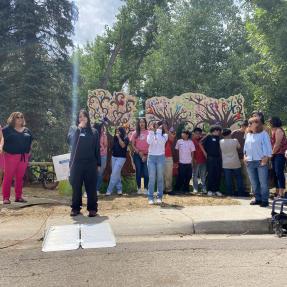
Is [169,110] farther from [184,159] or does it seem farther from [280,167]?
[280,167]

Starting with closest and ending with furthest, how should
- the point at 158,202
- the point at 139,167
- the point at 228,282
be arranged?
1. the point at 228,282
2. the point at 158,202
3. the point at 139,167

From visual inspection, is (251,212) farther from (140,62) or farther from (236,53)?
(140,62)

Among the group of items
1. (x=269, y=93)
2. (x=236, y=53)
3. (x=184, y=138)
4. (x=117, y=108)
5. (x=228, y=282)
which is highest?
(x=236, y=53)

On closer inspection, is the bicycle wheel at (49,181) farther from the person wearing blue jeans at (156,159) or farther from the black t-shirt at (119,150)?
the person wearing blue jeans at (156,159)

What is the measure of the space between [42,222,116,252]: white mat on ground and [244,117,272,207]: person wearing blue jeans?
10.7 ft

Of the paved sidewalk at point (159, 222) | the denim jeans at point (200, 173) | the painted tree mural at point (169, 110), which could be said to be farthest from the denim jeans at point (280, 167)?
the painted tree mural at point (169, 110)

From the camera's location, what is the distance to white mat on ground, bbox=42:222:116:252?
18.7ft

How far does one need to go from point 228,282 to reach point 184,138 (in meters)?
6.40

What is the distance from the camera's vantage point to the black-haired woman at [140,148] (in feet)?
33.0

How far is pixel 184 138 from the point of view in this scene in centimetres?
1048

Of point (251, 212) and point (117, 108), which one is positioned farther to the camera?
point (117, 108)

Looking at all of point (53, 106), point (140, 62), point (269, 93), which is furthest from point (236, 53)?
point (53, 106)

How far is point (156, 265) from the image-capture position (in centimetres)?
482

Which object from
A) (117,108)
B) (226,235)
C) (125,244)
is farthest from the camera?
(117,108)
